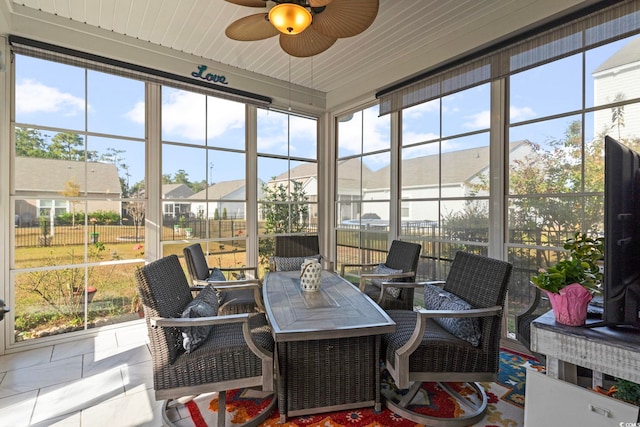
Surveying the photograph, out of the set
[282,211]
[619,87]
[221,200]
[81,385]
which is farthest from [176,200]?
[619,87]

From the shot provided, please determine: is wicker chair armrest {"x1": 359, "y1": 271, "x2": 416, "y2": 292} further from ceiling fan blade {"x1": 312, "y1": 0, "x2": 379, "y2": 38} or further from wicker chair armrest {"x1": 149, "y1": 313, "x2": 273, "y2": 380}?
ceiling fan blade {"x1": 312, "y1": 0, "x2": 379, "y2": 38}

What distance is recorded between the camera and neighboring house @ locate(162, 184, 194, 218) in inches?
138

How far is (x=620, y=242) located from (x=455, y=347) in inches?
Answer: 41.9

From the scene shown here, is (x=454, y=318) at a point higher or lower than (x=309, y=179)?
lower

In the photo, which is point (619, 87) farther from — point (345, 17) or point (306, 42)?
point (306, 42)

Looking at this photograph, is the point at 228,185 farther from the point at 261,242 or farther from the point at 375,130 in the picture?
the point at 375,130

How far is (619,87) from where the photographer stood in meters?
2.25

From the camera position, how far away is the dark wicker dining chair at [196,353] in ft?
5.50

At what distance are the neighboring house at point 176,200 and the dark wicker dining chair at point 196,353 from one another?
5.90 feet

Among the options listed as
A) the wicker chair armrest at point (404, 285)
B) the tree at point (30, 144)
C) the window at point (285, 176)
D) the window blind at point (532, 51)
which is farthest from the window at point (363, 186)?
the tree at point (30, 144)

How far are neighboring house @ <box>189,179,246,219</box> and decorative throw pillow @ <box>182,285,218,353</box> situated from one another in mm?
1827

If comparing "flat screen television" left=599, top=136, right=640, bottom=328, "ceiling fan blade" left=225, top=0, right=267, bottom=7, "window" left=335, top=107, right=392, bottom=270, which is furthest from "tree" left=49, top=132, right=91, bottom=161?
"flat screen television" left=599, top=136, right=640, bottom=328

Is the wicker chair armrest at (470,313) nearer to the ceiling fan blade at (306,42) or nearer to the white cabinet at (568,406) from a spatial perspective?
the white cabinet at (568,406)

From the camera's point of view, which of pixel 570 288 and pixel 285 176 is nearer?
pixel 570 288
